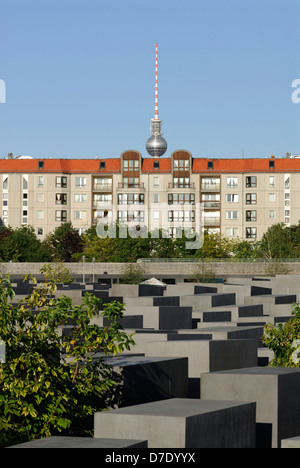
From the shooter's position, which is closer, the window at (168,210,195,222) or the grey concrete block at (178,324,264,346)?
the grey concrete block at (178,324,264,346)

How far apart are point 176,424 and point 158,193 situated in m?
115

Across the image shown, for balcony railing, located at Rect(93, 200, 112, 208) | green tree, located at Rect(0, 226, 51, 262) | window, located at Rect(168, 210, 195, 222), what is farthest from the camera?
balcony railing, located at Rect(93, 200, 112, 208)

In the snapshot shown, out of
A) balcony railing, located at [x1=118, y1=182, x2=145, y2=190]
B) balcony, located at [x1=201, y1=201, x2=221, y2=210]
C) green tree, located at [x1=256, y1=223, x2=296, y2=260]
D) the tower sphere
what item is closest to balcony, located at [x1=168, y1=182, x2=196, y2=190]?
balcony, located at [x1=201, y1=201, x2=221, y2=210]

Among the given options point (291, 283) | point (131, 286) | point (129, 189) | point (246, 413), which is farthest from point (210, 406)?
point (129, 189)

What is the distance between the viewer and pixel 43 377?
12.2 metres

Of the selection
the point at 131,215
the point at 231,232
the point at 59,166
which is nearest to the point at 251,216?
the point at 231,232

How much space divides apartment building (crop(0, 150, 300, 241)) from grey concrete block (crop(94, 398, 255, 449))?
112m

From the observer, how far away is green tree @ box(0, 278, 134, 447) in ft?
39.1

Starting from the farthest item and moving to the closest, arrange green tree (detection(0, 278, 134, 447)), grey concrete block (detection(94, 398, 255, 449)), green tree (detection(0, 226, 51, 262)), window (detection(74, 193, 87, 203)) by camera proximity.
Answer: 1. window (detection(74, 193, 87, 203))
2. green tree (detection(0, 226, 51, 262))
3. green tree (detection(0, 278, 134, 447))
4. grey concrete block (detection(94, 398, 255, 449))

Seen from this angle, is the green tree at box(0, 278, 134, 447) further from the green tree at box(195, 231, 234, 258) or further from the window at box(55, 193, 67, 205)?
Result: the window at box(55, 193, 67, 205)

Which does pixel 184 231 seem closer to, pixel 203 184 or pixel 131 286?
pixel 203 184

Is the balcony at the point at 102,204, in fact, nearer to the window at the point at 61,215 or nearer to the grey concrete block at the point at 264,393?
the window at the point at 61,215

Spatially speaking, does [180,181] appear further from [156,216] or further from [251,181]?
[251,181]

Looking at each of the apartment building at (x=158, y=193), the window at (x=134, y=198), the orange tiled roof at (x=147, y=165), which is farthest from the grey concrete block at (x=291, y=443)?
the orange tiled roof at (x=147, y=165)
